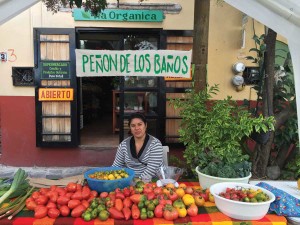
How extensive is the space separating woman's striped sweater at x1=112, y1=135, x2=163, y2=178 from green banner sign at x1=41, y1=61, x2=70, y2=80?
111 inches

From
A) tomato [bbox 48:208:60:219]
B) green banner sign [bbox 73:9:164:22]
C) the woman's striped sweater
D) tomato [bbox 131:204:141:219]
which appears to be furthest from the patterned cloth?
green banner sign [bbox 73:9:164:22]

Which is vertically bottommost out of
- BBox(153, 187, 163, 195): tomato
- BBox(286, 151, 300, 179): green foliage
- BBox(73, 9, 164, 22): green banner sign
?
BBox(286, 151, 300, 179): green foliage

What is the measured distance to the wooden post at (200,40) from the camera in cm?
332

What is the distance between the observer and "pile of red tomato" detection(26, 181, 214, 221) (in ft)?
6.42

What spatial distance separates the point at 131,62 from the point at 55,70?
1828 mm

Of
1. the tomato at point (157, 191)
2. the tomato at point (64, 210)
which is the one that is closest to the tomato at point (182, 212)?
the tomato at point (157, 191)

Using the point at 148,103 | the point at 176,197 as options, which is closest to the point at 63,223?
the point at 176,197

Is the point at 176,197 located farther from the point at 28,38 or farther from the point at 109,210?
the point at 28,38

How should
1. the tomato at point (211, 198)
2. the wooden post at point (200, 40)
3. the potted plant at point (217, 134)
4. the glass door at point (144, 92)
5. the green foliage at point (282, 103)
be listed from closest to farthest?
the tomato at point (211, 198), the potted plant at point (217, 134), the wooden post at point (200, 40), the green foliage at point (282, 103), the glass door at point (144, 92)

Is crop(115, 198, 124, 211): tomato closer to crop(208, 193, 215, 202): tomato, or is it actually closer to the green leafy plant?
crop(208, 193, 215, 202): tomato

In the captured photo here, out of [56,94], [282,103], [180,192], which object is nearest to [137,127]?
[180,192]

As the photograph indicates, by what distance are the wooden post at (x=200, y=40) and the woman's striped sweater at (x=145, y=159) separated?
2.99 feet

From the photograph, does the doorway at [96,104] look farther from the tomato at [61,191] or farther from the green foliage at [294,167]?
the tomato at [61,191]

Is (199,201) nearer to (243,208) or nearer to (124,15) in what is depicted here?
(243,208)
